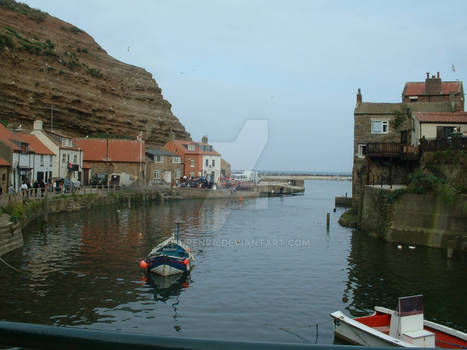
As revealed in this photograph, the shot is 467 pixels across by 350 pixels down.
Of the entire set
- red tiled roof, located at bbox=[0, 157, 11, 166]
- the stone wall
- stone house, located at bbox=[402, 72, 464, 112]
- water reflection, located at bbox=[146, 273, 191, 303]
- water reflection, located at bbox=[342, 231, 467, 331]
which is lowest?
water reflection, located at bbox=[146, 273, 191, 303]

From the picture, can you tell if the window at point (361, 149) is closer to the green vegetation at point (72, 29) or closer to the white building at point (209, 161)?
the white building at point (209, 161)

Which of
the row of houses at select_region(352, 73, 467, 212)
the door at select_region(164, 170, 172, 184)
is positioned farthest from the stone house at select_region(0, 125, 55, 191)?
the row of houses at select_region(352, 73, 467, 212)

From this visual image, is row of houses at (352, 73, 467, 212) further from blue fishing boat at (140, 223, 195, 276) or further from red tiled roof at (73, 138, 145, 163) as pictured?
red tiled roof at (73, 138, 145, 163)

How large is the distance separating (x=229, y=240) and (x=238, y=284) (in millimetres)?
15219

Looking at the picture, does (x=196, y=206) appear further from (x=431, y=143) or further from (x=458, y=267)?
(x=458, y=267)

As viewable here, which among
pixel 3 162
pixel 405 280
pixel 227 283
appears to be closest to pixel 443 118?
pixel 405 280

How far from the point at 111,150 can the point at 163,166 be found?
42.5 feet

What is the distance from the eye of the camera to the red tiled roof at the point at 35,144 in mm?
56156

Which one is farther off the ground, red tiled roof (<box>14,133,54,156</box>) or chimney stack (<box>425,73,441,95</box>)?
chimney stack (<box>425,73,441,95</box>)

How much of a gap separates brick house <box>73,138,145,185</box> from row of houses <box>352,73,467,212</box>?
43.9m

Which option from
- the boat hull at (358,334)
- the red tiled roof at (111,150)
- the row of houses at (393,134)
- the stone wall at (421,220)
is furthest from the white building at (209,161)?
the boat hull at (358,334)

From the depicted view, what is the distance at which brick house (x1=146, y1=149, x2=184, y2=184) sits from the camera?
88.1m

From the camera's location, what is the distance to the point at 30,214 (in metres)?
43.0

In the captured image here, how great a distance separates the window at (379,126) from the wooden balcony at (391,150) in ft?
16.3
